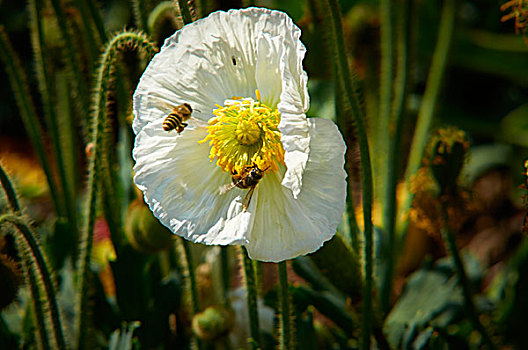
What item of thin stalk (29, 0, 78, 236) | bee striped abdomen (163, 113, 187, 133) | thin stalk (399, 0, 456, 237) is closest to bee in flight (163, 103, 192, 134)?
bee striped abdomen (163, 113, 187, 133)

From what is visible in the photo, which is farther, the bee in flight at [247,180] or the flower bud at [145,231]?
the flower bud at [145,231]

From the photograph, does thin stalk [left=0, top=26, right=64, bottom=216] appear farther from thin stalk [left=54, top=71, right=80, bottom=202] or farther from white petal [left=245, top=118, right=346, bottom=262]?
white petal [left=245, top=118, right=346, bottom=262]

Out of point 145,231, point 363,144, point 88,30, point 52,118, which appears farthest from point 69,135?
point 363,144

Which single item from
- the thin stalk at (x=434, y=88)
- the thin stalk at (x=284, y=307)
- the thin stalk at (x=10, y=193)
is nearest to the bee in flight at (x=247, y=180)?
the thin stalk at (x=284, y=307)

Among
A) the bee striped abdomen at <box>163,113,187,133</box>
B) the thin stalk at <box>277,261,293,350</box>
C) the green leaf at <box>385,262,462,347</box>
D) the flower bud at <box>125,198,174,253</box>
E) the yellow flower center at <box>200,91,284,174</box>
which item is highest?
the bee striped abdomen at <box>163,113,187,133</box>

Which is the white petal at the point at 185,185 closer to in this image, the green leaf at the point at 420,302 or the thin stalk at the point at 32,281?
the thin stalk at the point at 32,281
